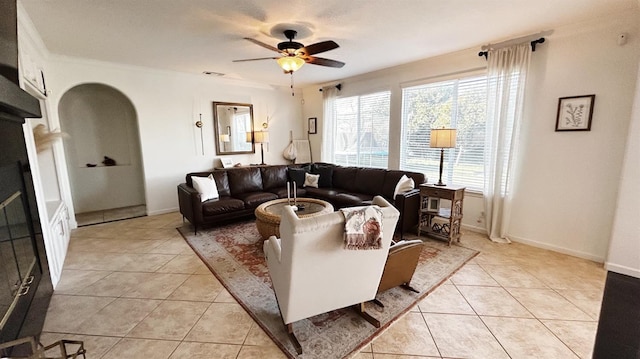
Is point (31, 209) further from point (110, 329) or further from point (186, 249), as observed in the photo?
point (186, 249)

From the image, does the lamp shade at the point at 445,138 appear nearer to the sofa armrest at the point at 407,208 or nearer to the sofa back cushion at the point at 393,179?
the sofa back cushion at the point at 393,179

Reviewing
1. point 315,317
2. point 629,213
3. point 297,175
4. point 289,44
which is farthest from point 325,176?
point 629,213

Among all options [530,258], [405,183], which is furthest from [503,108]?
[530,258]

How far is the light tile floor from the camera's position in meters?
1.83

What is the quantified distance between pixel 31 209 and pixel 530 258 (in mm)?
4905

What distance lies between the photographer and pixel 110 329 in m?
2.02

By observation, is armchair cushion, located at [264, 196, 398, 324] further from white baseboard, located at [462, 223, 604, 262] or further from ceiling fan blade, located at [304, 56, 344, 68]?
white baseboard, located at [462, 223, 604, 262]

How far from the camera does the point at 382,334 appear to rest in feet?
6.38

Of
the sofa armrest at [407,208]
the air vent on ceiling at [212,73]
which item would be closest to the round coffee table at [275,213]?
the sofa armrest at [407,208]

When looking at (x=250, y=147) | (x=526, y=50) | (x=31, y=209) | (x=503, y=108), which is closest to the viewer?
(x=31, y=209)

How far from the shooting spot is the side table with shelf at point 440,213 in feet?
11.4

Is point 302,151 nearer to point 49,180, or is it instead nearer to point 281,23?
point 281,23

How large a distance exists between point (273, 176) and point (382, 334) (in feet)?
12.4

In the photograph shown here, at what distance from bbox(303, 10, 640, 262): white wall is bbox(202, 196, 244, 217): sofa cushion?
12.9ft
